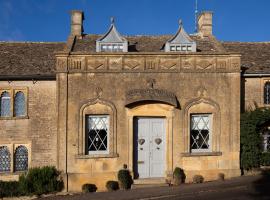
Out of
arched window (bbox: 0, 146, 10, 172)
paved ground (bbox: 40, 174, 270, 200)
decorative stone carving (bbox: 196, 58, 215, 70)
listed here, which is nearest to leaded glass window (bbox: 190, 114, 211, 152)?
paved ground (bbox: 40, 174, 270, 200)

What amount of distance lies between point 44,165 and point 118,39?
7.42 m

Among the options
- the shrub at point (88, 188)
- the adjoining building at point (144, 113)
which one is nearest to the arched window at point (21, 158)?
the adjoining building at point (144, 113)

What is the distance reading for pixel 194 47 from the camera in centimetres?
2058

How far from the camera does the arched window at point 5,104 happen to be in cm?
1991

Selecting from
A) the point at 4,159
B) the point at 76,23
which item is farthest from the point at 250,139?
the point at 4,159

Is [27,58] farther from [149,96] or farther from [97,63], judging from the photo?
[149,96]

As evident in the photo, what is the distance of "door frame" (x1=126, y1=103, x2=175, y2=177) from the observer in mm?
18344

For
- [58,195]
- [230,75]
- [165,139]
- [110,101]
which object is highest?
[230,75]

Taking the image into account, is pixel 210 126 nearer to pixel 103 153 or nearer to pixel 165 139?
pixel 165 139

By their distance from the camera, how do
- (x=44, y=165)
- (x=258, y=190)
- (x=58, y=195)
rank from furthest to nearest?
1. (x=44, y=165)
2. (x=58, y=195)
3. (x=258, y=190)

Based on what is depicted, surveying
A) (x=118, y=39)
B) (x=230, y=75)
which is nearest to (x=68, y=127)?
(x=118, y=39)

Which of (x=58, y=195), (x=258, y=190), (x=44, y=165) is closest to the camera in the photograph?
(x=258, y=190)

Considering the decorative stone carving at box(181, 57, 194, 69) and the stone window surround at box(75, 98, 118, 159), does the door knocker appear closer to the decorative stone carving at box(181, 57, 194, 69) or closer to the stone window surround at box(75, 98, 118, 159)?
the stone window surround at box(75, 98, 118, 159)

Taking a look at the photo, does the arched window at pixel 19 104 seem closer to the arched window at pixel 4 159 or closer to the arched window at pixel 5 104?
the arched window at pixel 5 104
